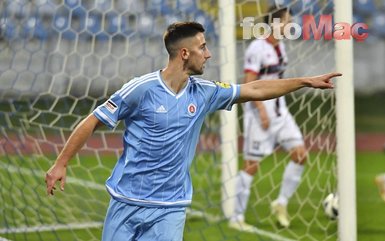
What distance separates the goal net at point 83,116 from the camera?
26.5ft

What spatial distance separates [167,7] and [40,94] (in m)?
1.40

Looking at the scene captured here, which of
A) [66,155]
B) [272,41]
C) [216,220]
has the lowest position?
[216,220]

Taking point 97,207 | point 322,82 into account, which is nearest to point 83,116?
point 97,207

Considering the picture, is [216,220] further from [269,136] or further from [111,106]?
[111,106]

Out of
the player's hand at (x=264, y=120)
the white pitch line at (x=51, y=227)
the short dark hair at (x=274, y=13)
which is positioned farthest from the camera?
the player's hand at (x=264, y=120)

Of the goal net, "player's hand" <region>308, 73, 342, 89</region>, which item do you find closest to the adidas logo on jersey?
"player's hand" <region>308, 73, 342, 89</region>

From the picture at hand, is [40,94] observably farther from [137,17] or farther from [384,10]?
[384,10]

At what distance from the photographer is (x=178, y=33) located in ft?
17.5

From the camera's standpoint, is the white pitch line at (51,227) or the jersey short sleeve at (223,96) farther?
the white pitch line at (51,227)

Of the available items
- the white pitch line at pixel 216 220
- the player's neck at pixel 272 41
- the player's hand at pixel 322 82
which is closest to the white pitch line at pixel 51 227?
the white pitch line at pixel 216 220

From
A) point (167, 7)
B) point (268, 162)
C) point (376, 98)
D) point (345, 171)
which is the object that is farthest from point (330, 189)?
point (376, 98)

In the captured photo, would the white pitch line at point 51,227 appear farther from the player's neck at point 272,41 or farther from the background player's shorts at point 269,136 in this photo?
the player's neck at point 272,41

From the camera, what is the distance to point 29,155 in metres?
9.40

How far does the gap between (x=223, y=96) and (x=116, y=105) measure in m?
0.63
